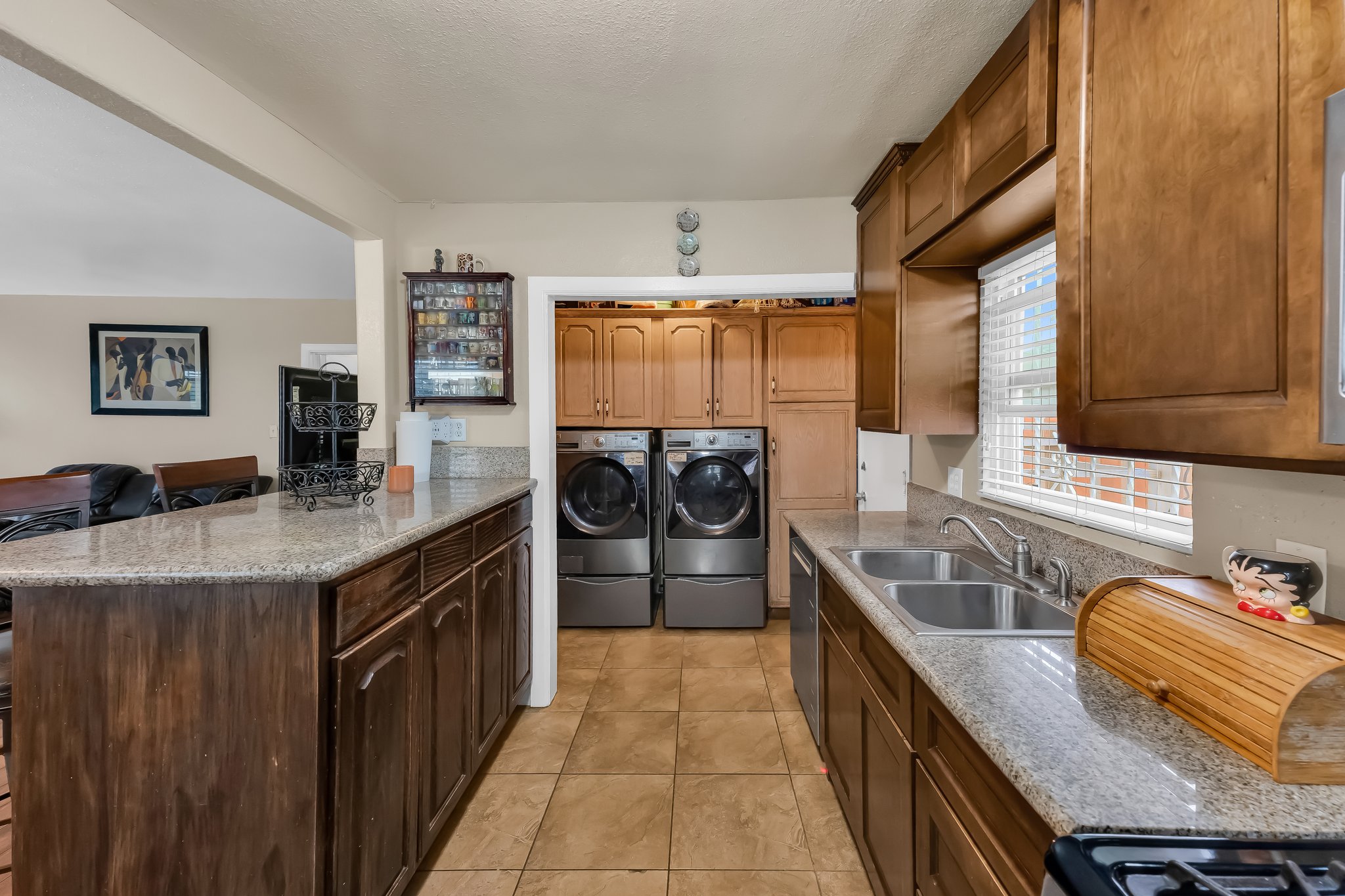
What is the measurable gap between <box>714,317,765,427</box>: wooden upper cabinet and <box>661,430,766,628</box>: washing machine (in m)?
0.28

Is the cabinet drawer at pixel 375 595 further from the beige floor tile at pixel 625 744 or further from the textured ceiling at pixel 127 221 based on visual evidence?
the textured ceiling at pixel 127 221

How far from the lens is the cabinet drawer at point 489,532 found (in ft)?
6.09

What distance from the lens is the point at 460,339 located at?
2.49 m

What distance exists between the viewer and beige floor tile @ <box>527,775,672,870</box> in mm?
1609

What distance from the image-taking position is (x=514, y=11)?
1.36 m

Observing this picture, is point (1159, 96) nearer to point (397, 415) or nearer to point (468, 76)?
point (468, 76)

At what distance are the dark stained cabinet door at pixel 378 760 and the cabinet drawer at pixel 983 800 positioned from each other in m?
1.18

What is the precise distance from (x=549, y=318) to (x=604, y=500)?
1285 millimetres

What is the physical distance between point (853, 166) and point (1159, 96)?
156cm

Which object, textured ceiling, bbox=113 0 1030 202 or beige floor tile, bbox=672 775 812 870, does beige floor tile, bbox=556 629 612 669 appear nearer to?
beige floor tile, bbox=672 775 812 870

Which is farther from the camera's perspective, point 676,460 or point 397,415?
point 676,460

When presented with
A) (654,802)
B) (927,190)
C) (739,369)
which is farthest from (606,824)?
(739,369)

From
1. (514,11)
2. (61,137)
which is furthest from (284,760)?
(61,137)

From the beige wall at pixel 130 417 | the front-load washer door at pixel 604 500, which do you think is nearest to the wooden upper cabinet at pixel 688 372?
the front-load washer door at pixel 604 500
